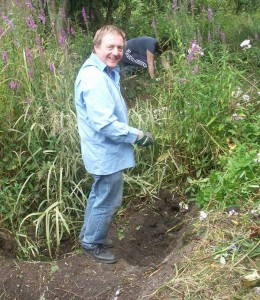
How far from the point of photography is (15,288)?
3.52m

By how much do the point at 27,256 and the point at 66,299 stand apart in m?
0.63

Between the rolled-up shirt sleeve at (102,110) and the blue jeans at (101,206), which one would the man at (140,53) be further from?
the rolled-up shirt sleeve at (102,110)

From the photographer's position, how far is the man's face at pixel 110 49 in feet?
10.8

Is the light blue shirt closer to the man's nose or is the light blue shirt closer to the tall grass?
the man's nose

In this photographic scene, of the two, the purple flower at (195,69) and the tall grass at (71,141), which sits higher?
the purple flower at (195,69)

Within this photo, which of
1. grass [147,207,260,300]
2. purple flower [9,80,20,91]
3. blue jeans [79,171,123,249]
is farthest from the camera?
purple flower [9,80,20,91]

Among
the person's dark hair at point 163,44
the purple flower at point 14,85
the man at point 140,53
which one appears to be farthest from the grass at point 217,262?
the man at point 140,53

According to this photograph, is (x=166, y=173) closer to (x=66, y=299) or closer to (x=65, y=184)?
(x=65, y=184)

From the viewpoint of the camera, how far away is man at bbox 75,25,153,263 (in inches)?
127

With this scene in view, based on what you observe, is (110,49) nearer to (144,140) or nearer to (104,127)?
(104,127)

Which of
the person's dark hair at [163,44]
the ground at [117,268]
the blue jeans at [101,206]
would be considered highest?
the person's dark hair at [163,44]

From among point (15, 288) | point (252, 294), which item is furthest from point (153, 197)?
point (252, 294)

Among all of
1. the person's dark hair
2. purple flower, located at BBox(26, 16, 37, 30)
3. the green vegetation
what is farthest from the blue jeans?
the person's dark hair

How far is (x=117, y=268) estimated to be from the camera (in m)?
3.64
